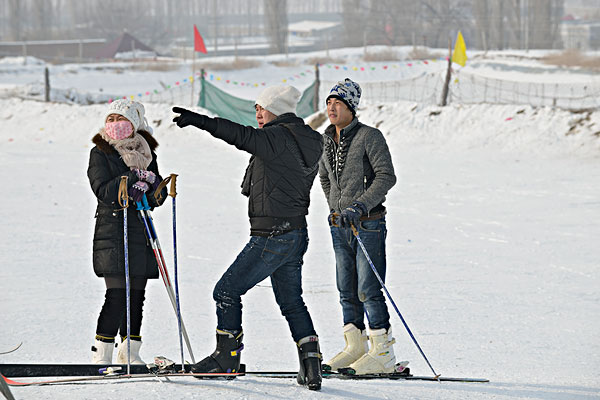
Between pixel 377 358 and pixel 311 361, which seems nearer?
pixel 311 361

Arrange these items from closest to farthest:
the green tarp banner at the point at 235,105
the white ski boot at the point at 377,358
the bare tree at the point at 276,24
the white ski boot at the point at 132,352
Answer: the white ski boot at the point at 132,352, the white ski boot at the point at 377,358, the green tarp banner at the point at 235,105, the bare tree at the point at 276,24

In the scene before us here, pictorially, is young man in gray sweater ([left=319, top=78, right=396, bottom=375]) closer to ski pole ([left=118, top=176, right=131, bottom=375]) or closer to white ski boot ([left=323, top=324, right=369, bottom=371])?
white ski boot ([left=323, top=324, right=369, bottom=371])

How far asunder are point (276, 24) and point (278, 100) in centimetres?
5232

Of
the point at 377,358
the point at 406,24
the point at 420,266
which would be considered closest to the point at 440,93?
the point at 420,266

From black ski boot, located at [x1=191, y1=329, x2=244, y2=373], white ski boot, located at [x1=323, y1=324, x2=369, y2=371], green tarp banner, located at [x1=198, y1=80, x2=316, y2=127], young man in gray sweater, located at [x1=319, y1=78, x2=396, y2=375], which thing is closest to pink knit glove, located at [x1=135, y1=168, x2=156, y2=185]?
black ski boot, located at [x1=191, y1=329, x2=244, y2=373]

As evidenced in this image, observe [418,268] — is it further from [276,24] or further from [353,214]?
[276,24]

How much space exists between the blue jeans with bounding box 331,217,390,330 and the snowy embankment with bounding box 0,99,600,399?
435 mm

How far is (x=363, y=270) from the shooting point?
4539 mm

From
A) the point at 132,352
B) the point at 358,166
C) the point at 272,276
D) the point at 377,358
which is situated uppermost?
the point at 358,166

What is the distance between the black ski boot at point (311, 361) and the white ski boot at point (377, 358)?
0.49 metres

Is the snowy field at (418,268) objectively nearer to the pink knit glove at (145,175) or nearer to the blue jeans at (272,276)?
the blue jeans at (272,276)

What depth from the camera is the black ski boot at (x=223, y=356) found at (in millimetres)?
4129

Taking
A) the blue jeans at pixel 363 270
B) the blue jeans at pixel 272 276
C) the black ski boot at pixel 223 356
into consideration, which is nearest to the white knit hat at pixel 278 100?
the blue jeans at pixel 272 276

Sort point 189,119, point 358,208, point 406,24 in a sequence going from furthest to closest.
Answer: point 406,24
point 358,208
point 189,119
